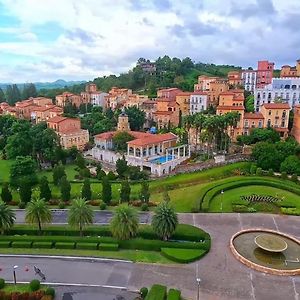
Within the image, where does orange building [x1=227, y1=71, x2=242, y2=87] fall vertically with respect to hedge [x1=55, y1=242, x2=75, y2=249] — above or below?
above

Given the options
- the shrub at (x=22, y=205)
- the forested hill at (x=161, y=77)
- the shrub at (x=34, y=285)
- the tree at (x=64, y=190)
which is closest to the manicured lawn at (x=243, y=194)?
the tree at (x=64, y=190)

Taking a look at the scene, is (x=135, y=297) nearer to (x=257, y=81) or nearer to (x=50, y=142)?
(x=50, y=142)

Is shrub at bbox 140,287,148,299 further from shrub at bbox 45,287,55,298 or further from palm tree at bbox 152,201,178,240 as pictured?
palm tree at bbox 152,201,178,240

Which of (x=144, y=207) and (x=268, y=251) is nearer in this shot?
(x=268, y=251)

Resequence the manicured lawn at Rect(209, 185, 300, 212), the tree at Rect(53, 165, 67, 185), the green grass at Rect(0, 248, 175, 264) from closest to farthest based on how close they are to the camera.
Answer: the green grass at Rect(0, 248, 175, 264) → the manicured lawn at Rect(209, 185, 300, 212) → the tree at Rect(53, 165, 67, 185)

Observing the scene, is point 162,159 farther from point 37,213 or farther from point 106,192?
point 37,213

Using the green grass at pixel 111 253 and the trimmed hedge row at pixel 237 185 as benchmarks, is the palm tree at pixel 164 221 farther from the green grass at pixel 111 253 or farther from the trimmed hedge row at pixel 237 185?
the trimmed hedge row at pixel 237 185

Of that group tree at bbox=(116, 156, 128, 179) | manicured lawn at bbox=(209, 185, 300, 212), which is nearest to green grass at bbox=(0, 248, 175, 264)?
manicured lawn at bbox=(209, 185, 300, 212)

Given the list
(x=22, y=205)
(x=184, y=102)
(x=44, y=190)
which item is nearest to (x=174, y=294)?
(x=44, y=190)

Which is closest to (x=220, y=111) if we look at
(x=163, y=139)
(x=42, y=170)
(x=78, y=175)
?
(x=163, y=139)
